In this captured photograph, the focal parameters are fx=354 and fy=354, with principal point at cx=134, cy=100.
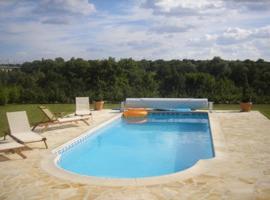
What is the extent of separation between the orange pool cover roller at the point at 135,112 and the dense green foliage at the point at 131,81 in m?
2.68

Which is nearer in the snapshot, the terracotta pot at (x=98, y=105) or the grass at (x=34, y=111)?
the grass at (x=34, y=111)

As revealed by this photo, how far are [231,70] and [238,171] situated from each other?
2467 centimetres

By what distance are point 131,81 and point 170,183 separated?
18381mm

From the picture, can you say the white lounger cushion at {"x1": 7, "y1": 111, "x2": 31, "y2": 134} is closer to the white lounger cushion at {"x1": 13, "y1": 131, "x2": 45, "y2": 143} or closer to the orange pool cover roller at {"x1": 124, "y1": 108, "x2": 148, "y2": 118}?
the white lounger cushion at {"x1": 13, "y1": 131, "x2": 45, "y2": 143}

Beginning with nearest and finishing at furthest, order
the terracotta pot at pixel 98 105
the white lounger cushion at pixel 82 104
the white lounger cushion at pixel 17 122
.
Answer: the white lounger cushion at pixel 17 122 → the white lounger cushion at pixel 82 104 → the terracotta pot at pixel 98 105

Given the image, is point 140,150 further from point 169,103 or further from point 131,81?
point 131,81

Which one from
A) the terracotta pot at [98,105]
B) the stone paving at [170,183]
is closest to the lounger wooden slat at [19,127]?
the stone paving at [170,183]

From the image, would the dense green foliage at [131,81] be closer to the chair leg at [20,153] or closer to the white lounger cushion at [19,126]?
the white lounger cushion at [19,126]

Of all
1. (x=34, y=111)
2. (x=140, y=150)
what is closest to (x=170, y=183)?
(x=140, y=150)

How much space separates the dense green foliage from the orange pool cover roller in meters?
2.68

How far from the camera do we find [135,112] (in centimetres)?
1469

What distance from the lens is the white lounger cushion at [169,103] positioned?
47.7 feet

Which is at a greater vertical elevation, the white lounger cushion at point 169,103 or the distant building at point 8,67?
the distant building at point 8,67

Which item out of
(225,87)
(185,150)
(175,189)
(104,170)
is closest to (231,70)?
(225,87)
